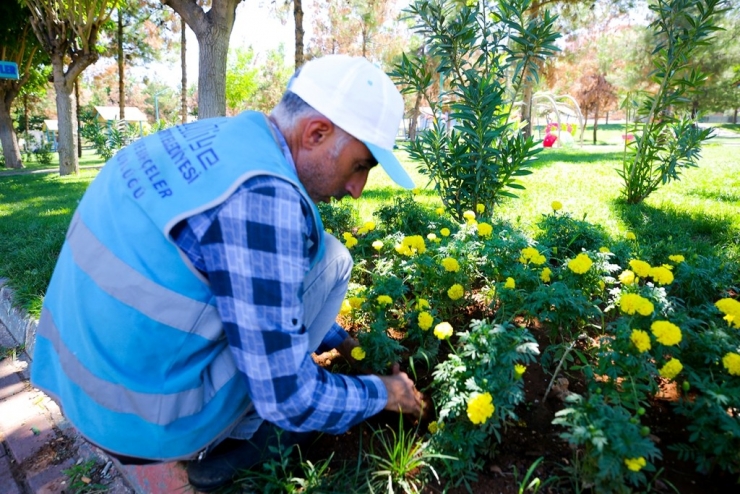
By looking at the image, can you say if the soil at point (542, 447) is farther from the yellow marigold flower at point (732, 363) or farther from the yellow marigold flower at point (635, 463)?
the yellow marigold flower at point (732, 363)

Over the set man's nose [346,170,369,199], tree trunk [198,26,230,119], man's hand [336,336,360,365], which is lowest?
man's hand [336,336,360,365]

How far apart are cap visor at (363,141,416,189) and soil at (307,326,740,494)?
90 cm

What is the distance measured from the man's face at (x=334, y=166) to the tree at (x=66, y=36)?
12.0 metres

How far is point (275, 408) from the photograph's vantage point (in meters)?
1.13

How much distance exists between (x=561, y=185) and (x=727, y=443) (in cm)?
584

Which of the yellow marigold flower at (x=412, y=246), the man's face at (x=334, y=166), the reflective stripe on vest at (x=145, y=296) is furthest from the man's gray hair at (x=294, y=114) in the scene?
the yellow marigold flower at (x=412, y=246)

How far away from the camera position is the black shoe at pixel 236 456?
1468 millimetres

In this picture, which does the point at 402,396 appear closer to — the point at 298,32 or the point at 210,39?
the point at 210,39

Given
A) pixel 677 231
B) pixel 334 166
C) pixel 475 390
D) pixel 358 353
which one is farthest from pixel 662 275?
pixel 677 231

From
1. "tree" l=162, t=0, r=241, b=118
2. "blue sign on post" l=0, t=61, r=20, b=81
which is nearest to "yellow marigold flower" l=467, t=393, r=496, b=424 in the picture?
"tree" l=162, t=0, r=241, b=118

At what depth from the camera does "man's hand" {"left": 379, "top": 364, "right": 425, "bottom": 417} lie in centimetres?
150

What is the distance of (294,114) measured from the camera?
1312 millimetres

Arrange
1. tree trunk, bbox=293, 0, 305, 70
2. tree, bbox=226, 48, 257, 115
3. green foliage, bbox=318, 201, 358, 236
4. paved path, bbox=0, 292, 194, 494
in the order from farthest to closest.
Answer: tree, bbox=226, 48, 257, 115 < tree trunk, bbox=293, 0, 305, 70 < green foliage, bbox=318, 201, 358, 236 < paved path, bbox=0, 292, 194, 494

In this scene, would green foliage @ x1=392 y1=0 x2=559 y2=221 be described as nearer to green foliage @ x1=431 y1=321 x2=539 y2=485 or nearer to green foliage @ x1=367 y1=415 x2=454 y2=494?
green foliage @ x1=431 y1=321 x2=539 y2=485
